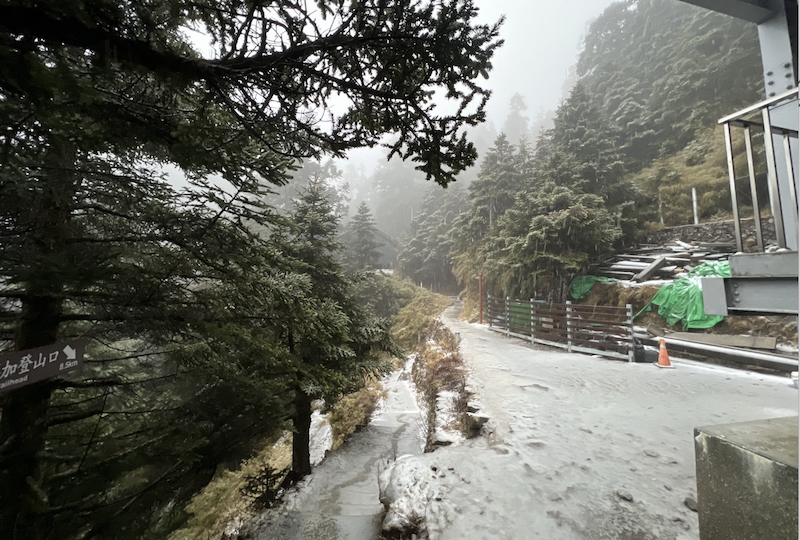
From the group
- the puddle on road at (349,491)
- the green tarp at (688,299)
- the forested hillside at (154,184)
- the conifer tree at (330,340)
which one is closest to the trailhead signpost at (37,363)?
the forested hillside at (154,184)

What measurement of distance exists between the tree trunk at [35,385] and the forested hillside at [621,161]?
35.0ft

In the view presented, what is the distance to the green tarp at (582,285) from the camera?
1099 centimetres

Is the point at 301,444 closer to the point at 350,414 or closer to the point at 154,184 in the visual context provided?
the point at 350,414

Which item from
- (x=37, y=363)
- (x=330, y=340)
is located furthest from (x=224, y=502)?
(x=37, y=363)

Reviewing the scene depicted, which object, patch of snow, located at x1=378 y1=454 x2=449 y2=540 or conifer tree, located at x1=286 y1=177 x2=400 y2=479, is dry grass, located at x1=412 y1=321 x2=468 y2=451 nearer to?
patch of snow, located at x1=378 y1=454 x2=449 y2=540

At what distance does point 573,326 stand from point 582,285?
3.13 meters

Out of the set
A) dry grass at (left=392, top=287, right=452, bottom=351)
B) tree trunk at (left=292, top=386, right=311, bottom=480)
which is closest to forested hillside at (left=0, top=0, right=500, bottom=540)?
tree trunk at (left=292, top=386, right=311, bottom=480)

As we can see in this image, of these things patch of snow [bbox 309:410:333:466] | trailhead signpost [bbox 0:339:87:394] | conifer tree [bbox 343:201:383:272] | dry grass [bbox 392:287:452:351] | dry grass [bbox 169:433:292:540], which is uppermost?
conifer tree [bbox 343:201:383:272]

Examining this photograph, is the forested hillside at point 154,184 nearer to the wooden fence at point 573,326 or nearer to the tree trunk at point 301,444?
the tree trunk at point 301,444

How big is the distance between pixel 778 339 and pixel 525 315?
5938 millimetres

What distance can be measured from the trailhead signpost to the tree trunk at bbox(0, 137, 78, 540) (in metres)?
0.29

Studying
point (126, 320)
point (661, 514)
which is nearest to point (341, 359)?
point (126, 320)

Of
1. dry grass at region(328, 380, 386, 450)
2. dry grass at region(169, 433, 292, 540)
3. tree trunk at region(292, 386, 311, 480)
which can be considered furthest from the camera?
dry grass at region(328, 380, 386, 450)

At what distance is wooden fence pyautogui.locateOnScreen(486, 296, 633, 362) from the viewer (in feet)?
25.7
